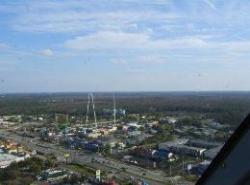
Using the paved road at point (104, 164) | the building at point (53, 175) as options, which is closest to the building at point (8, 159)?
the paved road at point (104, 164)

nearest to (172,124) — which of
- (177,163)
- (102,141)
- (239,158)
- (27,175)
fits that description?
(102,141)

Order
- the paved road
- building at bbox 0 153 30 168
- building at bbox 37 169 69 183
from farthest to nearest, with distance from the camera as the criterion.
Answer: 1. building at bbox 0 153 30 168
2. the paved road
3. building at bbox 37 169 69 183

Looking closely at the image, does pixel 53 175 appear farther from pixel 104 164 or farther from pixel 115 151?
pixel 115 151

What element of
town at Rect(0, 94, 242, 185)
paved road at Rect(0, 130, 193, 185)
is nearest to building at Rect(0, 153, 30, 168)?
town at Rect(0, 94, 242, 185)

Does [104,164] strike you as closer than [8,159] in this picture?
Yes

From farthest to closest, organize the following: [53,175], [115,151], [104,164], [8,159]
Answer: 1. [115,151]
2. [8,159]
3. [104,164]
4. [53,175]

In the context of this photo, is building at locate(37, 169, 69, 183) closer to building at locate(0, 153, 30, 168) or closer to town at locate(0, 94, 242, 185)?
town at locate(0, 94, 242, 185)

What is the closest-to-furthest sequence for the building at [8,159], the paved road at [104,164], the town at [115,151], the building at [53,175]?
the town at [115,151] < the building at [53,175] < the paved road at [104,164] < the building at [8,159]

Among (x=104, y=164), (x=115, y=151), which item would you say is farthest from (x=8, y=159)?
(x=115, y=151)

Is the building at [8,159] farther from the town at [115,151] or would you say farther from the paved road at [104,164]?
the paved road at [104,164]
